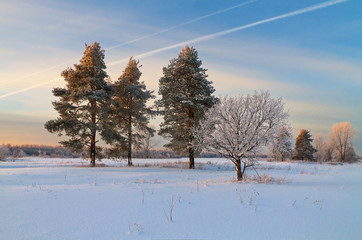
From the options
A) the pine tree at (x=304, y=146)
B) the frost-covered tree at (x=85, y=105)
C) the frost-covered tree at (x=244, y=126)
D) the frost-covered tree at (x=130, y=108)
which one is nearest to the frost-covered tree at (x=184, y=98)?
the frost-covered tree at (x=130, y=108)

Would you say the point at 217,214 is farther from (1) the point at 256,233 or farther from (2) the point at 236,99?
(2) the point at 236,99

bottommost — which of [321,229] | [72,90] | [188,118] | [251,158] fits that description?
[321,229]

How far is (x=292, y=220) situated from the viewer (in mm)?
4707

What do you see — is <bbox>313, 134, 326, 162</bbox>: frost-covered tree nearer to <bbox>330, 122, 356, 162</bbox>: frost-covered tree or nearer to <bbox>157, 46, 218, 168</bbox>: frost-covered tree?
<bbox>330, 122, 356, 162</bbox>: frost-covered tree

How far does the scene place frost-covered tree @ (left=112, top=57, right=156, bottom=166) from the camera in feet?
74.6

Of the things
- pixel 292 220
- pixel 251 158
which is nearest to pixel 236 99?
pixel 251 158

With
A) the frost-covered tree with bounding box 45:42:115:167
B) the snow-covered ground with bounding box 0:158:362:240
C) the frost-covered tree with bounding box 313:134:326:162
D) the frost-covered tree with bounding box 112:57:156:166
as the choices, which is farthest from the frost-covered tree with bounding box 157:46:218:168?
the frost-covered tree with bounding box 313:134:326:162

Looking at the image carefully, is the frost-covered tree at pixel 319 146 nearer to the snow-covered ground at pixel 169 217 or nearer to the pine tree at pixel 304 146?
the pine tree at pixel 304 146

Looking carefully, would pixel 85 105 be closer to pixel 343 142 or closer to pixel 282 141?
pixel 282 141

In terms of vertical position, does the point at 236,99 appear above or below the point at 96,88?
below

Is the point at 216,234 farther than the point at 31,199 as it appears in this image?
No

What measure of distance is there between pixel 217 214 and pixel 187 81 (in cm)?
1798

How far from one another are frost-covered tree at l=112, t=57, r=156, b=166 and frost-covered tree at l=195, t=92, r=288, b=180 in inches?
506

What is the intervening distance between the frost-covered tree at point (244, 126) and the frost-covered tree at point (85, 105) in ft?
39.3
